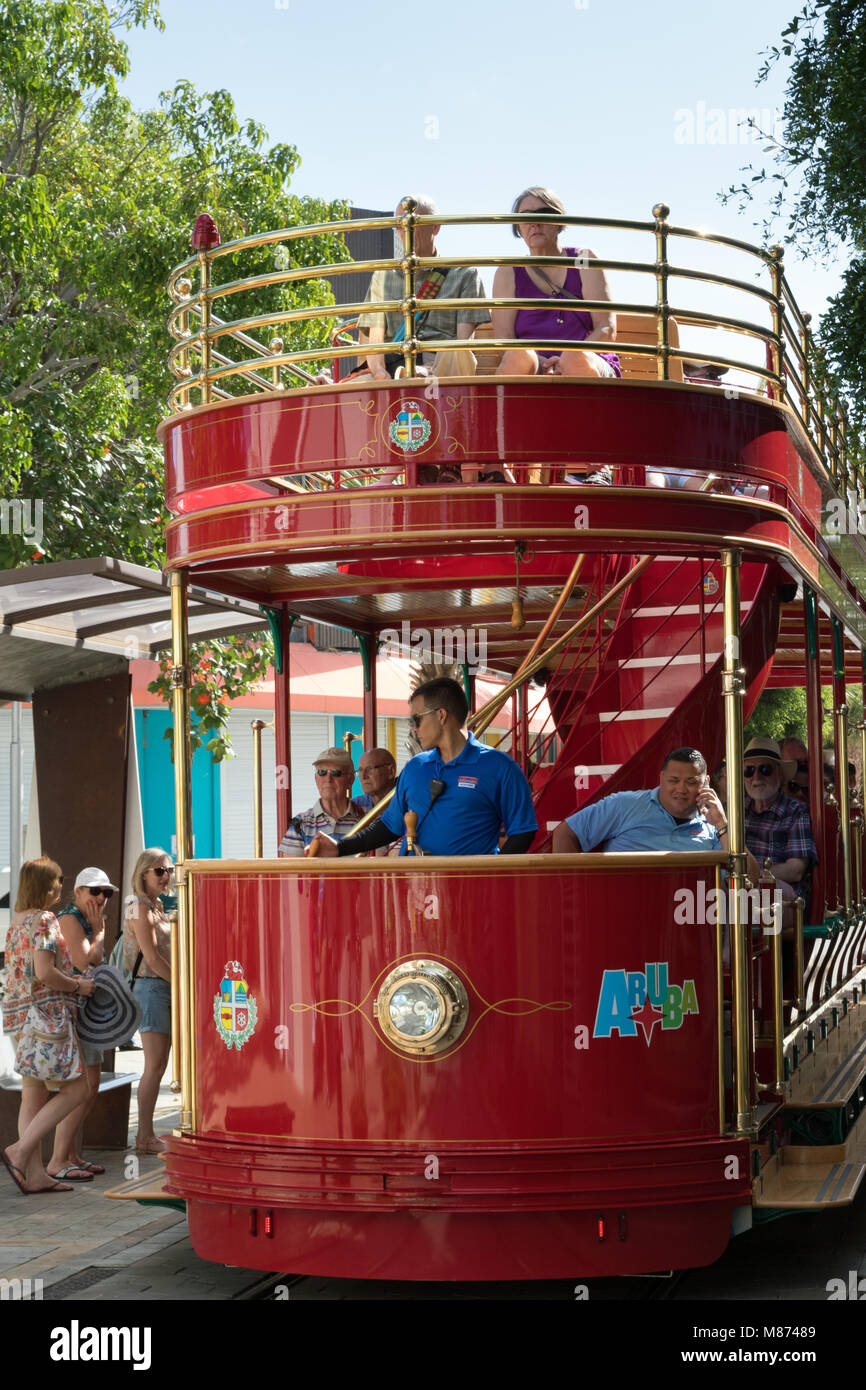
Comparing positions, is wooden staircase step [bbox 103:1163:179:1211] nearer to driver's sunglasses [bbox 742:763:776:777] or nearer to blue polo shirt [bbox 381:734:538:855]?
blue polo shirt [bbox 381:734:538:855]

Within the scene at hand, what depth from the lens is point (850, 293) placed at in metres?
12.0

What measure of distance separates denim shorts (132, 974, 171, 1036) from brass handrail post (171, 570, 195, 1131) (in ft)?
9.49

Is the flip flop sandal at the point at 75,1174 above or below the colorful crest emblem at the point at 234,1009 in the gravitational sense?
below

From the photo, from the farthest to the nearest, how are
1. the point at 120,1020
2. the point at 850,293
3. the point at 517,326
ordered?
1. the point at 850,293
2. the point at 120,1020
3. the point at 517,326

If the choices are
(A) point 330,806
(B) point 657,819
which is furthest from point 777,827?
(B) point 657,819

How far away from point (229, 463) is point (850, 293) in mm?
6907

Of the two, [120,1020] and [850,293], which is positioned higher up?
[850,293]

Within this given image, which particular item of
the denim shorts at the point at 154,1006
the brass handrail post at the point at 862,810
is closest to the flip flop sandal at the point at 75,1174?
the denim shorts at the point at 154,1006

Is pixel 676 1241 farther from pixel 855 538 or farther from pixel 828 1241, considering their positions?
pixel 855 538

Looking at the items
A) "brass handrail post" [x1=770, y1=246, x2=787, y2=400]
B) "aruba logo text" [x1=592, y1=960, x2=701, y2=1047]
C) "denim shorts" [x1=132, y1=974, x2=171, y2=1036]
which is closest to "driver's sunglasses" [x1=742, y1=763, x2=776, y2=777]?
"brass handrail post" [x1=770, y1=246, x2=787, y2=400]

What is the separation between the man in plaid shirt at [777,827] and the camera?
29.1 ft

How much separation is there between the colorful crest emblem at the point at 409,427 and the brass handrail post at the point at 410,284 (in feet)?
0.44

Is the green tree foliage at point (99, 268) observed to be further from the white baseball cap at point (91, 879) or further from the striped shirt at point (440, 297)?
the striped shirt at point (440, 297)

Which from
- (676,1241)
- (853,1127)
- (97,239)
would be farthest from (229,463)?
(97,239)
